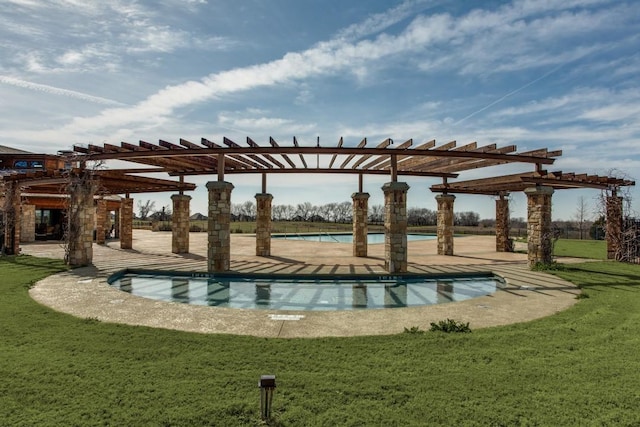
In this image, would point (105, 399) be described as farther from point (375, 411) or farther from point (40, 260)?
point (40, 260)

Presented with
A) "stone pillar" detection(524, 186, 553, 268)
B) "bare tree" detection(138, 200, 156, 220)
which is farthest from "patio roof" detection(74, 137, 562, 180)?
"bare tree" detection(138, 200, 156, 220)

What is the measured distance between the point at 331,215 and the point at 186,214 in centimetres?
6101

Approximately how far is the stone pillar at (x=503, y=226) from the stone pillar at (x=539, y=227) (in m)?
7.66

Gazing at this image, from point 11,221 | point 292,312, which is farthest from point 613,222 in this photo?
point 11,221

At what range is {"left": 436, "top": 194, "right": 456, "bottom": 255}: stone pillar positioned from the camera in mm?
18906

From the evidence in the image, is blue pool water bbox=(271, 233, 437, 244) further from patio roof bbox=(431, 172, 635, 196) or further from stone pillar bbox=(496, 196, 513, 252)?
patio roof bbox=(431, 172, 635, 196)

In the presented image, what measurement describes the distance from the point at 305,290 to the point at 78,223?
32.5ft

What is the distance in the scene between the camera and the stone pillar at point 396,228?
1204cm

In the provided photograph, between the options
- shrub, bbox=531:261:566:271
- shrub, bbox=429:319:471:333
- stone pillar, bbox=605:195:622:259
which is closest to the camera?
shrub, bbox=429:319:471:333

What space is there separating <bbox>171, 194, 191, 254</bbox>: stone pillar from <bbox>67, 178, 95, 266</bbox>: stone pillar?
18.6 ft

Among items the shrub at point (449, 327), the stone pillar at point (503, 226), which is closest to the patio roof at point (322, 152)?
the shrub at point (449, 327)

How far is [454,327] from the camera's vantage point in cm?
571

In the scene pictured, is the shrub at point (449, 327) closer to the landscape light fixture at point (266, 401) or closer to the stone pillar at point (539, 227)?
the landscape light fixture at point (266, 401)

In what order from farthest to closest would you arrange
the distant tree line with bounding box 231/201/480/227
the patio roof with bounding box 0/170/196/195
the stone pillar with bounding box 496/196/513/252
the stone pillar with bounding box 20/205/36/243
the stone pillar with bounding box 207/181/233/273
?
the distant tree line with bounding box 231/201/480/227, the stone pillar with bounding box 20/205/36/243, the stone pillar with bounding box 496/196/513/252, the patio roof with bounding box 0/170/196/195, the stone pillar with bounding box 207/181/233/273
